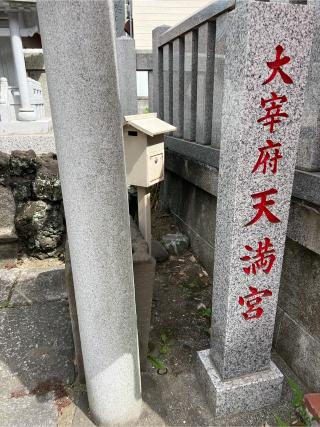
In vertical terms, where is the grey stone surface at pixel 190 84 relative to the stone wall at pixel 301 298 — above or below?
above

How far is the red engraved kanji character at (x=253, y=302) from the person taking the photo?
221 centimetres

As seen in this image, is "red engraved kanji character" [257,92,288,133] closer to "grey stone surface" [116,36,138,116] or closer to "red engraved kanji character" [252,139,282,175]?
"red engraved kanji character" [252,139,282,175]

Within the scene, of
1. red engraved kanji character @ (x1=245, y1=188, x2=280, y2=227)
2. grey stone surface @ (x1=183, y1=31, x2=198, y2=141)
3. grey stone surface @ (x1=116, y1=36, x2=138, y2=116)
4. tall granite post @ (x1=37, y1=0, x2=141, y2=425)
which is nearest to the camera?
tall granite post @ (x1=37, y1=0, x2=141, y2=425)

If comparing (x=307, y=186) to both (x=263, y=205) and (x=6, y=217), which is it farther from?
(x=6, y=217)

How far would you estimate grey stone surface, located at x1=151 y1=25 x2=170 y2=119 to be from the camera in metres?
5.46

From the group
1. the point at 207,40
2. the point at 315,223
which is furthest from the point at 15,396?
the point at 207,40

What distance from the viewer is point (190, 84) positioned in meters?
4.42

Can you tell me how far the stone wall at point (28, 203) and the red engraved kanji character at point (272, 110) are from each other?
3.35 metres

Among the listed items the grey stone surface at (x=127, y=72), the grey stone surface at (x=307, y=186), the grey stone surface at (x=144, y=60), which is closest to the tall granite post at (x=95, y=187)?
the grey stone surface at (x=307, y=186)

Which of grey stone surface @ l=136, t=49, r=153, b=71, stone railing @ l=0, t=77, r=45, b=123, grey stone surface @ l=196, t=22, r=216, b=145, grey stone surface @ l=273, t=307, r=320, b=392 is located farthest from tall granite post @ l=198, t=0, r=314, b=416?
grey stone surface @ l=136, t=49, r=153, b=71

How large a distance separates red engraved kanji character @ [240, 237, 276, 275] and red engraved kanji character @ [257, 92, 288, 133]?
74 cm

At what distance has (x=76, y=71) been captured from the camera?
154 centimetres

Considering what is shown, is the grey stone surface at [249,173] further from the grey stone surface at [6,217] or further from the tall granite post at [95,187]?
the grey stone surface at [6,217]

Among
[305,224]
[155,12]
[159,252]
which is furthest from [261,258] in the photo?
[155,12]
